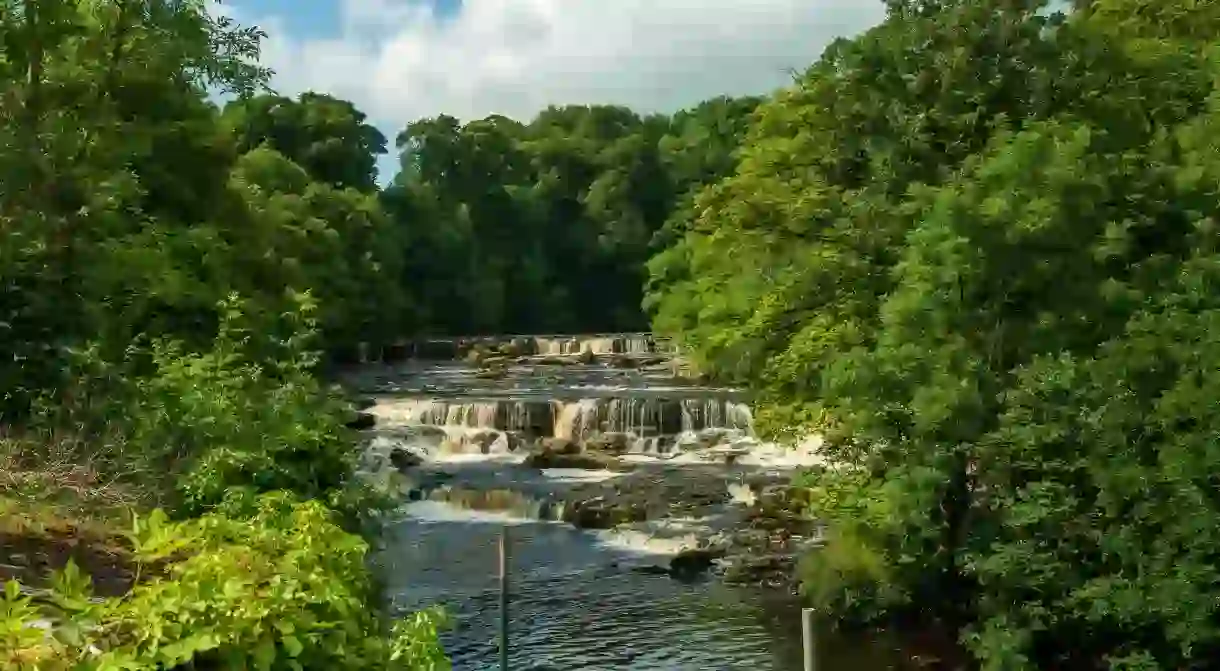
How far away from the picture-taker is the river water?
13148mm

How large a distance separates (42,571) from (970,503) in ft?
29.4

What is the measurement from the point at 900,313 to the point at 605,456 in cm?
1455

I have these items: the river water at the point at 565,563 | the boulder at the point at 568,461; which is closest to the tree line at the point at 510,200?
the river water at the point at 565,563

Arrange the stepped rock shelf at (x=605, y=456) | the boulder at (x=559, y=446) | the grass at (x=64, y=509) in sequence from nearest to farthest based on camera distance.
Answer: the grass at (x=64, y=509)
the stepped rock shelf at (x=605, y=456)
the boulder at (x=559, y=446)

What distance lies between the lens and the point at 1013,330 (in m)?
11.5

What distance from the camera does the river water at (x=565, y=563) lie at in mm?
13148

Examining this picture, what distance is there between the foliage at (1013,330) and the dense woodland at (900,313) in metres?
0.03

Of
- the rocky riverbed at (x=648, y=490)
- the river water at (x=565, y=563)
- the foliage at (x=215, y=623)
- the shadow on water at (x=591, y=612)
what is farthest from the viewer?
the rocky riverbed at (x=648, y=490)

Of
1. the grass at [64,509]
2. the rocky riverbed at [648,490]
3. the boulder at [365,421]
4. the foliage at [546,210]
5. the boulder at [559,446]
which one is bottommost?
the rocky riverbed at [648,490]

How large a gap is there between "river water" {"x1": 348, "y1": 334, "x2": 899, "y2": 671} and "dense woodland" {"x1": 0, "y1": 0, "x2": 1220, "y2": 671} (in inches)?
56.4

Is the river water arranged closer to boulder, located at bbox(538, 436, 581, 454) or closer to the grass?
boulder, located at bbox(538, 436, 581, 454)

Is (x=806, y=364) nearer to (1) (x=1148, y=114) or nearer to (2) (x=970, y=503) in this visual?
(2) (x=970, y=503)

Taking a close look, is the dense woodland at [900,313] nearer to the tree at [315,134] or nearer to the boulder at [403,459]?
the boulder at [403,459]

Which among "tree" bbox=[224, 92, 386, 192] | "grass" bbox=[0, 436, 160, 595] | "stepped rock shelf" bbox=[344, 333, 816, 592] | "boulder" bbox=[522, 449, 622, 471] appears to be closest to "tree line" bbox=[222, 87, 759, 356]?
"tree" bbox=[224, 92, 386, 192]
